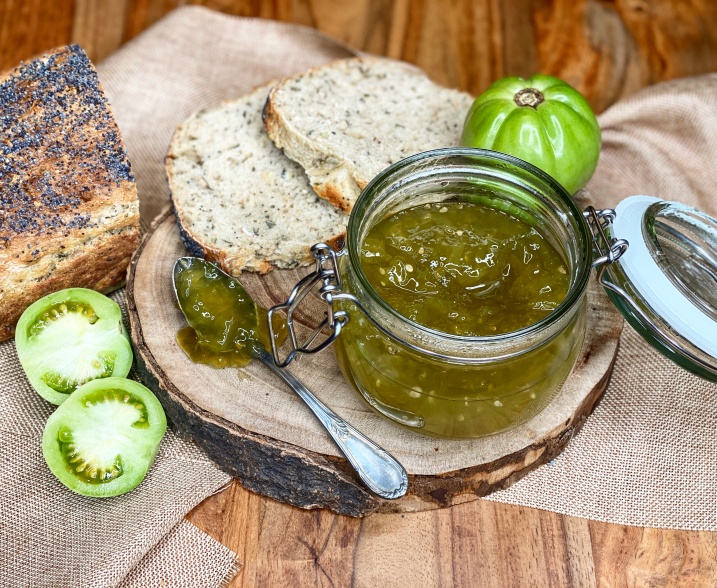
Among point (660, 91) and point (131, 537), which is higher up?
point (660, 91)

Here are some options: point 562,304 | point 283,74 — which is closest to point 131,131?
point 283,74

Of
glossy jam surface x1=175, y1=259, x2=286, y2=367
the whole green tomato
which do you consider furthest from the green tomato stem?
glossy jam surface x1=175, y1=259, x2=286, y2=367

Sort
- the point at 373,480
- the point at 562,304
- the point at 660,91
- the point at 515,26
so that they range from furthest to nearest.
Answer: the point at 515,26 < the point at 660,91 < the point at 373,480 < the point at 562,304

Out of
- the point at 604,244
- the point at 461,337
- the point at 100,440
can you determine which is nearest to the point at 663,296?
the point at 604,244

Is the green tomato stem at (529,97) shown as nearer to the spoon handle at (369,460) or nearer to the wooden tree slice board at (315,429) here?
the wooden tree slice board at (315,429)

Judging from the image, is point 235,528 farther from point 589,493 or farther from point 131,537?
point 589,493

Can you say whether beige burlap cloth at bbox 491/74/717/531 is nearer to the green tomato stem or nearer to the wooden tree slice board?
the wooden tree slice board
